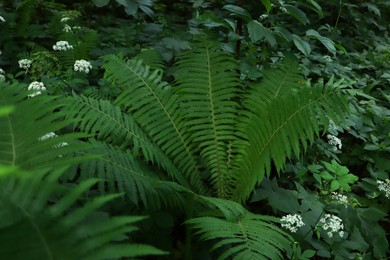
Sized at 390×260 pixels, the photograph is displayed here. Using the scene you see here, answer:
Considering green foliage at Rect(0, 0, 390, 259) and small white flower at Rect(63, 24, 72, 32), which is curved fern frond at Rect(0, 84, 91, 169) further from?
small white flower at Rect(63, 24, 72, 32)

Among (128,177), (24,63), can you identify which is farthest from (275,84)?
(24,63)

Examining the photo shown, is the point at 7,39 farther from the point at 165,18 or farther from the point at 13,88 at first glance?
the point at 13,88

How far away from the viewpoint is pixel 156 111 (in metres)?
2.02

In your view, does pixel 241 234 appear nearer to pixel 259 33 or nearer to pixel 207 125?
pixel 207 125

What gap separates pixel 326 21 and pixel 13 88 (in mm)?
3821

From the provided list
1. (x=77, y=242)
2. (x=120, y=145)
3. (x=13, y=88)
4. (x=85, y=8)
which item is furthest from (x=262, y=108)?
(x=85, y=8)

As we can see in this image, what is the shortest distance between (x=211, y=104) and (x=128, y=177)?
0.80 m

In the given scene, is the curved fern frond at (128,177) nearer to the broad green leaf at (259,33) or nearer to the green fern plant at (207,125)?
the green fern plant at (207,125)

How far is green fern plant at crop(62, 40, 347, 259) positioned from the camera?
5.76 feet

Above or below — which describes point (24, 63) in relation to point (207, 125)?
above

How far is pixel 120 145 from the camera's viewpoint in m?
1.89

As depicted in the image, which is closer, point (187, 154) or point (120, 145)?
point (120, 145)

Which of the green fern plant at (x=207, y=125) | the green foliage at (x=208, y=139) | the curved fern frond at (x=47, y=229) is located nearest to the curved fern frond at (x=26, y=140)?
the green foliage at (x=208, y=139)

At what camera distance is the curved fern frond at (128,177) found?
1.43 meters
